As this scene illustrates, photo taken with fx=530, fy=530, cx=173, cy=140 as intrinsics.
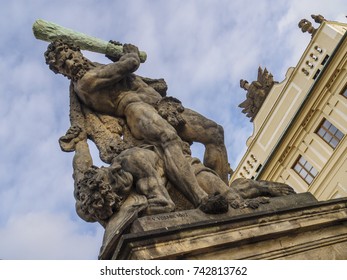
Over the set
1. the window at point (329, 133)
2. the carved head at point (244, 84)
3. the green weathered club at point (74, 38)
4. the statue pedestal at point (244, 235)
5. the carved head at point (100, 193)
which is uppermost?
the carved head at point (244, 84)

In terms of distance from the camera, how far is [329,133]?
75.3ft

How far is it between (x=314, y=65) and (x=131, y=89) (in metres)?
19.7

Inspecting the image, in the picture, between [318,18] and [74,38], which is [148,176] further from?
[318,18]

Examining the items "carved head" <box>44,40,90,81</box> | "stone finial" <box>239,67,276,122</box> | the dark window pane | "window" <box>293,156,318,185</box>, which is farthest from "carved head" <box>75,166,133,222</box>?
"stone finial" <box>239,67,276,122</box>

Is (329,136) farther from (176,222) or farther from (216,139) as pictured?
(176,222)

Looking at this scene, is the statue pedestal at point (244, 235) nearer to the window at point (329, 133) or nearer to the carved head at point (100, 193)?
the carved head at point (100, 193)

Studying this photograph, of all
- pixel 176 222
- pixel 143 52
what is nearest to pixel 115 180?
pixel 176 222

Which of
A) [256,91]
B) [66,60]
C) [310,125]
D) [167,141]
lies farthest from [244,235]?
[256,91]


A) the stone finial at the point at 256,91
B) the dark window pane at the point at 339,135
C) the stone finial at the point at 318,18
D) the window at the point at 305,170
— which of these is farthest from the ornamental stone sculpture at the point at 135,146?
the stone finial at the point at 256,91

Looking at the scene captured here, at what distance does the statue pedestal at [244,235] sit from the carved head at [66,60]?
2715mm

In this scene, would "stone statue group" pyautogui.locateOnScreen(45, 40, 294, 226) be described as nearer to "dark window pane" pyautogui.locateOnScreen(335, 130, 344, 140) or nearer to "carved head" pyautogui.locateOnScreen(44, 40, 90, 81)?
"carved head" pyautogui.locateOnScreen(44, 40, 90, 81)

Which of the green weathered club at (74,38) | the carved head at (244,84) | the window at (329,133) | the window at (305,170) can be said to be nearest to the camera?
the green weathered club at (74,38)

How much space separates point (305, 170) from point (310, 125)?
6.62 feet

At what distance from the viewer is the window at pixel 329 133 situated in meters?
22.4
